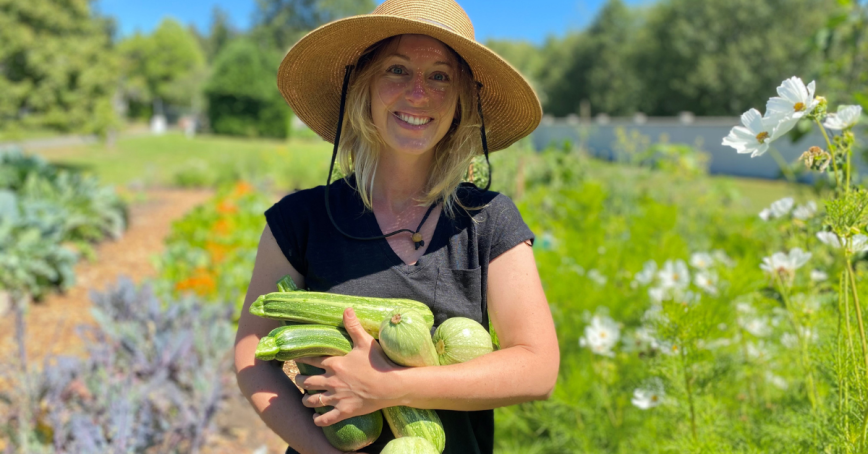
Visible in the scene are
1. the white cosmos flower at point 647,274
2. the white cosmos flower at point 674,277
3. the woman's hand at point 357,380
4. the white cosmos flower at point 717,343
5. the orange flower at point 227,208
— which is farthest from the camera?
the orange flower at point 227,208

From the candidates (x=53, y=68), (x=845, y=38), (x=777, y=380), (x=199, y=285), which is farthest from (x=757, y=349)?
(x=53, y=68)

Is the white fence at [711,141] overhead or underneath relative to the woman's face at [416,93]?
overhead

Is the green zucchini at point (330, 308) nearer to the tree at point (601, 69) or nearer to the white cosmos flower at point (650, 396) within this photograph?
the white cosmos flower at point (650, 396)

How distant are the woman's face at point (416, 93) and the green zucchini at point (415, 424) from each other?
0.67m

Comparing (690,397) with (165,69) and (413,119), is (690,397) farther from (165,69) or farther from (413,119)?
(165,69)

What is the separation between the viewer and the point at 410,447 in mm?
1277

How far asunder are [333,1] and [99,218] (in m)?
46.2

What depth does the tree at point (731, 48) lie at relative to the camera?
33.8m

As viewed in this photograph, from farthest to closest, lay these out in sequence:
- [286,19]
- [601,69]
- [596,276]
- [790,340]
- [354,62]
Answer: [286,19], [601,69], [596,276], [790,340], [354,62]

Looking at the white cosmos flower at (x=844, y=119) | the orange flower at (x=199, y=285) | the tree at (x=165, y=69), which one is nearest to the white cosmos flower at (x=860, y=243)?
the white cosmos flower at (x=844, y=119)

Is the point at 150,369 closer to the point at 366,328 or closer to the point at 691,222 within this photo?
the point at 366,328

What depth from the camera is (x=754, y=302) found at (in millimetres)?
2449

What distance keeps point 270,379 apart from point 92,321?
405cm

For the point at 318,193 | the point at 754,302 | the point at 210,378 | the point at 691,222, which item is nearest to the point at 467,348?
the point at 318,193
